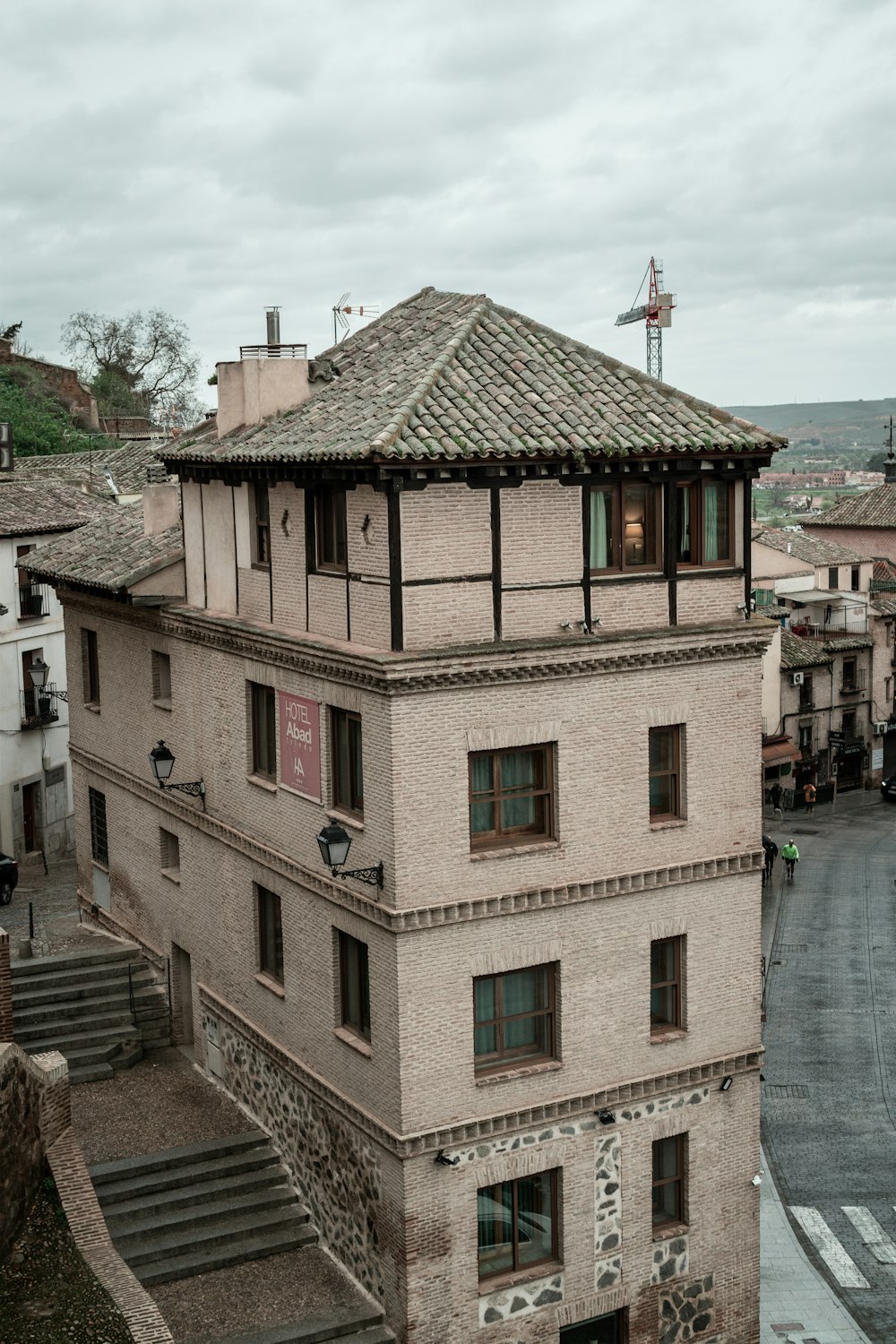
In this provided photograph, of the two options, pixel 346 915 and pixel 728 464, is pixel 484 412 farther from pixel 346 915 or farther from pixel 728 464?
pixel 346 915

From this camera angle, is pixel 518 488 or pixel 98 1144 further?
pixel 98 1144

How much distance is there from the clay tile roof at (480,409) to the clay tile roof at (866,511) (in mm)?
61176

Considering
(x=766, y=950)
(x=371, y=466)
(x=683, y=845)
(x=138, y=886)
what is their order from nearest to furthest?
(x=371, y=466)
(x=683, y=845)
(x=138, y=886)
(x=766, y=950)

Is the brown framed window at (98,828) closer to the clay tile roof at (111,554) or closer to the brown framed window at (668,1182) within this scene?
the clay tile roof at (111,554)

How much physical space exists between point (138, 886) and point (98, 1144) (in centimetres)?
625

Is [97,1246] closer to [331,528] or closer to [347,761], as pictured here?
[347,761]

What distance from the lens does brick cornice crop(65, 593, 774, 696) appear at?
1850cm

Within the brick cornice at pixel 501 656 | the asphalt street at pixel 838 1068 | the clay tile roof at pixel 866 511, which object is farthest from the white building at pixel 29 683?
the clay tile roof at pixel 866 511

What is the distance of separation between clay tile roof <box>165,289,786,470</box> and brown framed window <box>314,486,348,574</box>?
0.76 m

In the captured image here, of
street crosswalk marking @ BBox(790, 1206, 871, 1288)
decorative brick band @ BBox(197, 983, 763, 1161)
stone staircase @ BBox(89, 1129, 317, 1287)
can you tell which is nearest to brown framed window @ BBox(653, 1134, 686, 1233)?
decorative brick band @ BBox(197, 983, 763, 1161)

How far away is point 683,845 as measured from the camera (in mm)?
20906

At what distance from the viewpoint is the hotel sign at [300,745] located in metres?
20.7

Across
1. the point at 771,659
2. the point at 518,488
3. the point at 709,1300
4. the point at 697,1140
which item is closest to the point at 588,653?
the point at 518,488

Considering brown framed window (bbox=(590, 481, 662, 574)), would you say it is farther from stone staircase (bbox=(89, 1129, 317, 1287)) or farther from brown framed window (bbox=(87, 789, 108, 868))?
brown framed window (bbox=(87, 789, 108, 868))
